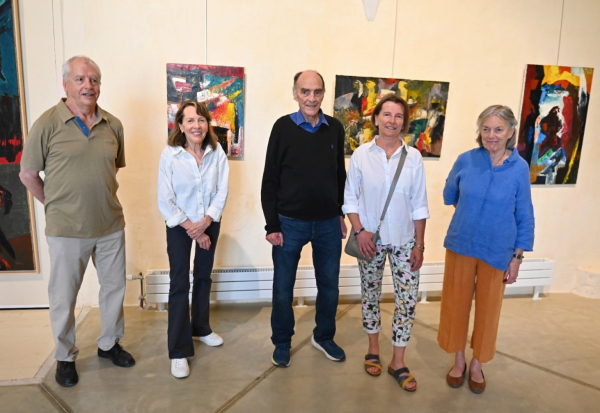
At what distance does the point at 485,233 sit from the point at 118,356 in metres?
2.41

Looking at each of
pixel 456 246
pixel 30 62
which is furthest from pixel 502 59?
pixel 30 62

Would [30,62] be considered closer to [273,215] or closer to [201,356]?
[273,215]

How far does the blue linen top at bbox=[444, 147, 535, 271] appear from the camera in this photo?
2258mm

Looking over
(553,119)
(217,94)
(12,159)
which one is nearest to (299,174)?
(217,94)

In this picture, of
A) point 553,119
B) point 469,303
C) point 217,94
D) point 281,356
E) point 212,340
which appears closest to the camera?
point 469,303

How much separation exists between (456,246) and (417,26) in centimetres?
218

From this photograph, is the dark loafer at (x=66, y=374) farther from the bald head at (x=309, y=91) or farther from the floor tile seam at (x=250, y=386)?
the bald head at (x=309, y=91)

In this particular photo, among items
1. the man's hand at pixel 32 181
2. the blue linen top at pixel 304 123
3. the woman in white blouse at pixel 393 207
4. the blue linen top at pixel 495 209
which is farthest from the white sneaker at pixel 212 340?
the blue linen top at pixel 495 209

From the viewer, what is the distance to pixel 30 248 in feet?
11.2

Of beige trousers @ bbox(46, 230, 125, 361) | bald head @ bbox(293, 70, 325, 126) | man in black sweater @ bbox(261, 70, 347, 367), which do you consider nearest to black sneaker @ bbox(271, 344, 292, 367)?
man in black sweater @ bbox(261, 70, 347, 367)

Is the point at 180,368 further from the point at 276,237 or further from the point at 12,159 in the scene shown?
the point at 12,159

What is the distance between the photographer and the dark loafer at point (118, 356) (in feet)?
8.77

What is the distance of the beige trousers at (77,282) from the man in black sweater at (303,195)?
98cm

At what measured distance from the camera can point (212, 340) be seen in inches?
117
